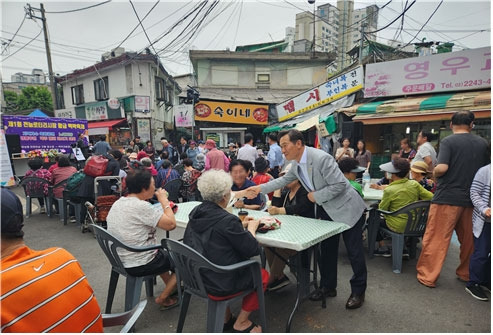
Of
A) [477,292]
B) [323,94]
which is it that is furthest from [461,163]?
[323,94]

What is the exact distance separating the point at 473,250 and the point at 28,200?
781cm

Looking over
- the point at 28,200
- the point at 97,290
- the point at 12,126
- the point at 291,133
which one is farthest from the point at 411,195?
the point at 12,126

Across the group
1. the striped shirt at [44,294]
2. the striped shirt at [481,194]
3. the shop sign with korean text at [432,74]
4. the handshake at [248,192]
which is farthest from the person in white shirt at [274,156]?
the striped shirt at [44,294]

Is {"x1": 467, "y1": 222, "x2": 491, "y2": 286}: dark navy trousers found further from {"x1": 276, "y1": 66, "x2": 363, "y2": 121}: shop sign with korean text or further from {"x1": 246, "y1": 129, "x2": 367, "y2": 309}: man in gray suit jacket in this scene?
{"x1": 276, "y1": 66, "x2": 363, "y2": 121}: shop sign with korean text

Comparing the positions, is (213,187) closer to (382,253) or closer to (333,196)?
(333,196)

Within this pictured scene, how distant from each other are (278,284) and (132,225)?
1.71 metres

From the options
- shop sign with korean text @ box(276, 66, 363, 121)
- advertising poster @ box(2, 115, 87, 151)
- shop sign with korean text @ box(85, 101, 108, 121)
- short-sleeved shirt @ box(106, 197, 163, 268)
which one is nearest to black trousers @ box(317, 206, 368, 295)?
short-sleeved shirt @ box(106, 197, 163, 268)

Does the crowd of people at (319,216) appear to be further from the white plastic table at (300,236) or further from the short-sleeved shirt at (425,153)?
the short-sleeved shirt at (425,153)

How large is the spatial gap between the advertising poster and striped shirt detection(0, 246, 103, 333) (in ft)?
36.8

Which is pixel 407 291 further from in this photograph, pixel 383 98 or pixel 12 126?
pixel 12 126

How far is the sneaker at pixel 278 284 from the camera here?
307 centimetres

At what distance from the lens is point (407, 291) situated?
118 inches

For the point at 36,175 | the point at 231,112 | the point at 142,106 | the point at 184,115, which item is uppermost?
the point at 142,106

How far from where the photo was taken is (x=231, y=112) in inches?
514
